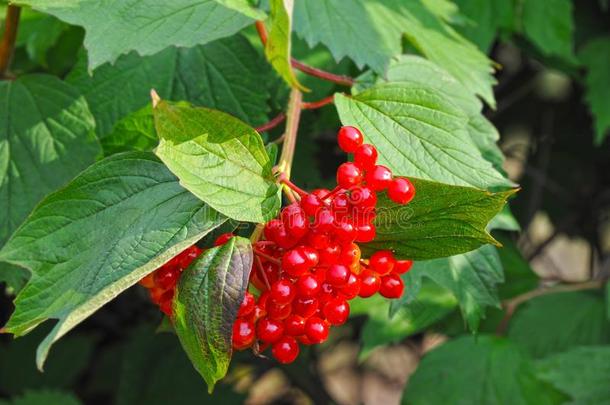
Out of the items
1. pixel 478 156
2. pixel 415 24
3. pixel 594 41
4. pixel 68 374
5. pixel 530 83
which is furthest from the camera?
pixel 530 83

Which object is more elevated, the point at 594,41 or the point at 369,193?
the point at 369,193

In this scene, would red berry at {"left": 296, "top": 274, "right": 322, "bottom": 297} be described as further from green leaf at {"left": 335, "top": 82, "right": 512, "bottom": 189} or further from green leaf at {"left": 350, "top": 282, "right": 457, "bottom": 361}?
green leaf at {"left": 350, "top": 282, "right": 457, "bottom": 361}

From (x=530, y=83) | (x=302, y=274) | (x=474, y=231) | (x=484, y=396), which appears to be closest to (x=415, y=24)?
(x=474, y=231)

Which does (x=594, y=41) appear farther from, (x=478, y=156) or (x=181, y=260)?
(x=181, y=260)

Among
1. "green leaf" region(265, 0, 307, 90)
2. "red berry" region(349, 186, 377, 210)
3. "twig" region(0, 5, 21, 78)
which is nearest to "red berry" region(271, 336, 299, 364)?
"red berry" region(349, 186, 377, 210)

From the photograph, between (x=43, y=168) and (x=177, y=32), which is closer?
(x=177, y=32)

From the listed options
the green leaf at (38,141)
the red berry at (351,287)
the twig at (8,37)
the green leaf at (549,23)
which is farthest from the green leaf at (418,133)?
the green leaf at (549,23)
